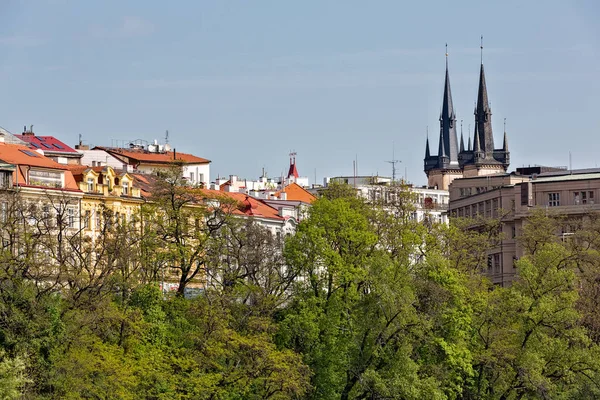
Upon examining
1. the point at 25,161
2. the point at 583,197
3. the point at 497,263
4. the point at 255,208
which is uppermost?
the point at 25,161

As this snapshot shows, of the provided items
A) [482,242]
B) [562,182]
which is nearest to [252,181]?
→ [562,182]

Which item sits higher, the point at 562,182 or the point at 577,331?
the point at 562,182

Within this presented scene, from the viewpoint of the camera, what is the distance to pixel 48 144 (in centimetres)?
15062

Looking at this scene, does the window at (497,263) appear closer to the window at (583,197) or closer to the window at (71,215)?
the window at (583,197)

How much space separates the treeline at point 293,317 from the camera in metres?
102

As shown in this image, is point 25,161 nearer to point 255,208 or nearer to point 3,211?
point 3,211

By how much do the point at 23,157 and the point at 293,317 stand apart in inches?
1072

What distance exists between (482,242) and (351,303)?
2457 cm

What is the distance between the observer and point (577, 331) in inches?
4417

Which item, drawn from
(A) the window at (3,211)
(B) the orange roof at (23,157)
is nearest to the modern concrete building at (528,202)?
(B) the orange roof at (23,157)

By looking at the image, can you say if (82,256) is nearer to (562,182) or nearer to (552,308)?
(552,308)

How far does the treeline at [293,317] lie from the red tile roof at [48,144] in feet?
93.9

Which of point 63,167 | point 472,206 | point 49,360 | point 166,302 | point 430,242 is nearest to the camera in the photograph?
point 49,360

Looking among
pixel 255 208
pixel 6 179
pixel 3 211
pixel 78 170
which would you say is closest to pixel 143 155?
pixel 255 208
